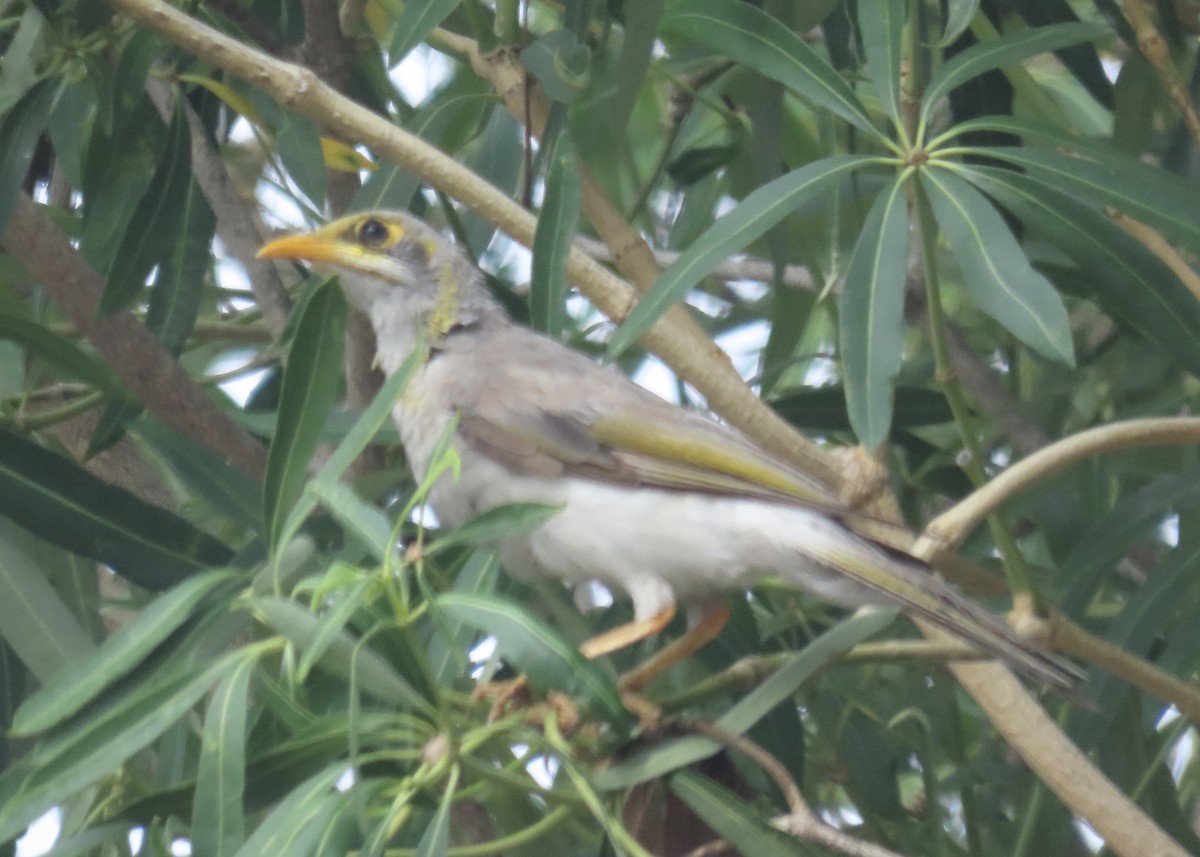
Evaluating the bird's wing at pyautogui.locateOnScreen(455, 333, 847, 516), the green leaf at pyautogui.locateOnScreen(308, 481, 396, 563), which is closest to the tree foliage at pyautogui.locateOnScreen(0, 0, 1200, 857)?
the green leaf at pyautogui.locateOnScreen(308, 481, 396, 563)

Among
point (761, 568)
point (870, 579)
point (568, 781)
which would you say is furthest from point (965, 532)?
point (568, 781)

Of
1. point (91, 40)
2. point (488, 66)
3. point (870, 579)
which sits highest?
point (91, 40)

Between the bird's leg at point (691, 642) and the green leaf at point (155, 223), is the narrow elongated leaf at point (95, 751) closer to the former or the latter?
the bird's leg at point (691, 642)

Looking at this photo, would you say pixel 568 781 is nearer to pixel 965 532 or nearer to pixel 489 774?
pixel 489 774

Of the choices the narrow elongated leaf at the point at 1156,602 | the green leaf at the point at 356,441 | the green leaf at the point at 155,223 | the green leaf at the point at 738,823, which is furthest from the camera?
the green leaf at the point at 155,223

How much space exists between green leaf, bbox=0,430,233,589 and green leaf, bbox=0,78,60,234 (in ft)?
2.81

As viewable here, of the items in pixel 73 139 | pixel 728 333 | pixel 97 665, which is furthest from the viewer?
pixel 728 333

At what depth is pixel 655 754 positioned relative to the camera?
10.5 feet

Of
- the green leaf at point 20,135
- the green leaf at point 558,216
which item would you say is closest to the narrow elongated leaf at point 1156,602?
the green leaf at point 558,216

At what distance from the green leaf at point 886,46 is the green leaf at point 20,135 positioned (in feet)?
7.23

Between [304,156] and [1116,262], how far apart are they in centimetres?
212

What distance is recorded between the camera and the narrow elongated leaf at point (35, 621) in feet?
11.2

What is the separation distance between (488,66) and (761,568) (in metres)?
1.59

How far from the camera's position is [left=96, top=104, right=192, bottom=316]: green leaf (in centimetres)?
436
